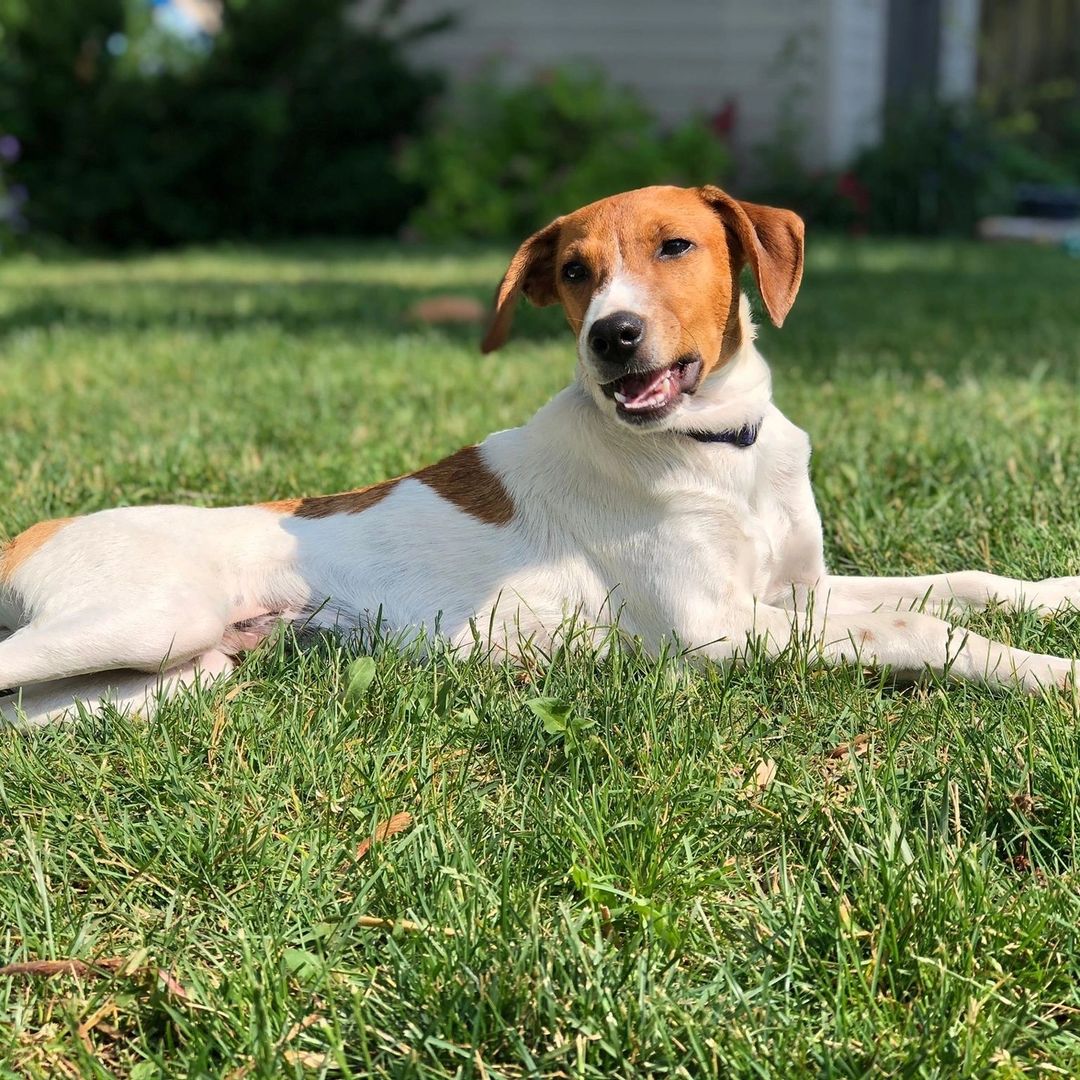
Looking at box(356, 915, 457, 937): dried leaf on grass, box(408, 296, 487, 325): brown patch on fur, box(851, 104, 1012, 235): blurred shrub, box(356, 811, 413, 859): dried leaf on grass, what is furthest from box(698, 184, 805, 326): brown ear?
box(851, 104, 1012, 235): blurred shrub

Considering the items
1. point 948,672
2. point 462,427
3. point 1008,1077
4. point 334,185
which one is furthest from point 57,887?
point 334,185

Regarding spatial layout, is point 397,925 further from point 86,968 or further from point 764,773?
point 764,773

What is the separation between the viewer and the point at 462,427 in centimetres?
528

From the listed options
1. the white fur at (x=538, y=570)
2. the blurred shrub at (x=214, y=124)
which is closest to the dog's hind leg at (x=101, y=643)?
the white fur at (x=538, y=570)

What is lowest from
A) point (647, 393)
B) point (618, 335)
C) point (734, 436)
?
point (734, 436)

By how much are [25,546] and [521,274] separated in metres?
1.50

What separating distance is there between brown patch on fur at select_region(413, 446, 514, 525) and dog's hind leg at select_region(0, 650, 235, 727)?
76 cm

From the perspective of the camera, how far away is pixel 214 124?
15.0 meters

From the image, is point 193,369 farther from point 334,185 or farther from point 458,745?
point 334,185

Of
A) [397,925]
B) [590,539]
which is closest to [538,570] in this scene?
[590,539]

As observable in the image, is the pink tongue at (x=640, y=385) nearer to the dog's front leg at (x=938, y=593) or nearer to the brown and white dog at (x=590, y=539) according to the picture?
the brown and white dog at (x=590, y=539)

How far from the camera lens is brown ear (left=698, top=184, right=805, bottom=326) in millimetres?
3344

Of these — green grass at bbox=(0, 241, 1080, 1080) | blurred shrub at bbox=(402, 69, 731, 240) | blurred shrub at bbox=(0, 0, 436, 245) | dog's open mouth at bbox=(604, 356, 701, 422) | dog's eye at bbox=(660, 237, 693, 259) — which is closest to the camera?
green grass at bbox=(0, 241, 1080, 1080)

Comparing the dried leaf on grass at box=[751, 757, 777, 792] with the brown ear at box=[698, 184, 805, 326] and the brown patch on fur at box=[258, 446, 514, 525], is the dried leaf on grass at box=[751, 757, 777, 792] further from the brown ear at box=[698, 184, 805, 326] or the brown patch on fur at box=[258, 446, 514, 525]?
the brown ear at box=[698, 184, 805, 326]
